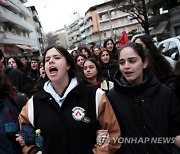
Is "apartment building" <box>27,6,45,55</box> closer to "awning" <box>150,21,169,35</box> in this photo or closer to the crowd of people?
"awning" <box>150,21,169,35</box>

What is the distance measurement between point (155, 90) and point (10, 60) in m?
5.71

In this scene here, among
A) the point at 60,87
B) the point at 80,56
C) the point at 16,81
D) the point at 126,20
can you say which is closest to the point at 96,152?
the point at 60,87

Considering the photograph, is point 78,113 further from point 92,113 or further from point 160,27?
point 160,27

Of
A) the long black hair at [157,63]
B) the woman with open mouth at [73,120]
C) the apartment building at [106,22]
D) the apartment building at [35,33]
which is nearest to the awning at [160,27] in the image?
the apartment building at [35,33]

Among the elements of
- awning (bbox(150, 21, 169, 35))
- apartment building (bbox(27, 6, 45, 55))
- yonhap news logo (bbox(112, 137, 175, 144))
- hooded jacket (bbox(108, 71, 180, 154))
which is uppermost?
apartment building (bbox(27, 6, 45, 55))

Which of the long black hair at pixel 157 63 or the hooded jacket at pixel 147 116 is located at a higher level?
the long black hair at pixel 157 63

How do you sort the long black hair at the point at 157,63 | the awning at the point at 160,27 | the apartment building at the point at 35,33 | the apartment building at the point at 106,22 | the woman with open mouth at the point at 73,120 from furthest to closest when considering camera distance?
1. the apartment building at the point at 106,22
2. the apartment building at the point at 35,33
3. the awning at the point at 160,27
4. the long black hair at the point at 157,63
5. the woman with open mouth at the point at 73,120

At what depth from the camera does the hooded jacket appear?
263 centimetres

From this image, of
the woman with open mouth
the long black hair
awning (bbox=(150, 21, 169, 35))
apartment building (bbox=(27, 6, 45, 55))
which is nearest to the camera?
the woman with open mouth

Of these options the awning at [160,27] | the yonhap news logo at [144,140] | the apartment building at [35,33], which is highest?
the apartment building at [35,33]

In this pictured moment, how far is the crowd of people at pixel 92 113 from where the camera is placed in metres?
2.58

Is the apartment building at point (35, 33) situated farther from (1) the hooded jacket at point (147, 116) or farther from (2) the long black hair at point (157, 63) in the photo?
(1) the hooded jacket at point (147, 116)

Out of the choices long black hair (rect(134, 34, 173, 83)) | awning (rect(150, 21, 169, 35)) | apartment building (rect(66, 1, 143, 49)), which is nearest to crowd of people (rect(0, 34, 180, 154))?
long black hair (rect(134, 34, 173, 83))

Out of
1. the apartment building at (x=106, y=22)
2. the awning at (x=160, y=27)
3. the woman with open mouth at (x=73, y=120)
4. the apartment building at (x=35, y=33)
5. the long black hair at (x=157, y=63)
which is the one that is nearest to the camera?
the woman with open mouth at (x=73, y=120)
